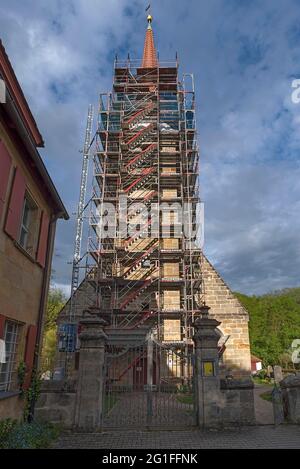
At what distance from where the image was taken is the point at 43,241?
1038cm

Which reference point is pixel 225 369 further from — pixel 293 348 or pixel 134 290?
pixel 293 348

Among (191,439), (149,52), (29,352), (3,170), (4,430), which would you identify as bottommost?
(191,439)

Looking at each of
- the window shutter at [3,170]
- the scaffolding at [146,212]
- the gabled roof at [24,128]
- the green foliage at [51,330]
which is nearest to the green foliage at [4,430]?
the window shutter at [3,170]

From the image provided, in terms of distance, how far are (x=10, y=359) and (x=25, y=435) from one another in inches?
73.1

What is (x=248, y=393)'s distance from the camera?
31.2 feet

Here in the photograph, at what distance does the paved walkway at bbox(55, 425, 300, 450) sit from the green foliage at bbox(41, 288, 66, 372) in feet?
58.4

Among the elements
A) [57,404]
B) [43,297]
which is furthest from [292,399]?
[43,297]

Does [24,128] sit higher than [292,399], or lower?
higher

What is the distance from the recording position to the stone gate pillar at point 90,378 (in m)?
9.15

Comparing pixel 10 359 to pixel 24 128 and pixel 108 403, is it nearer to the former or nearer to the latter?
pixel 108 403

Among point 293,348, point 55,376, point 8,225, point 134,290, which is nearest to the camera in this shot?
point 8,225

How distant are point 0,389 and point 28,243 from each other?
3.62 m

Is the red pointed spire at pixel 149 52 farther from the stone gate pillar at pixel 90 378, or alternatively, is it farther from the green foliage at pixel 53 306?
the stone gate pillar at pixel 90 378
